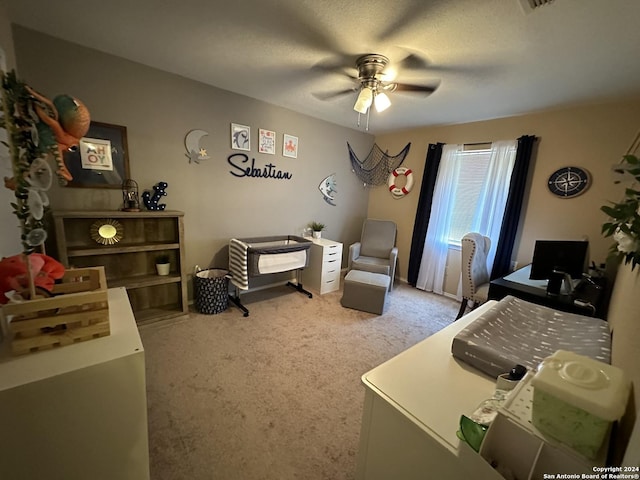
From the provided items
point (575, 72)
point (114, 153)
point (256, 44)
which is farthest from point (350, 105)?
point (114, 153)

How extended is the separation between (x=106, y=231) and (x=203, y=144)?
1.23 metres

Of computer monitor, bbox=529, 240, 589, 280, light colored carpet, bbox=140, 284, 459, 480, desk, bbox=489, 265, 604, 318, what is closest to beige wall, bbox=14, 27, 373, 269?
light colored carpet, bbox=140, 284, 459, 480

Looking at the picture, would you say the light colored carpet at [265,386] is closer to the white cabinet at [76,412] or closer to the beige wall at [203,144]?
the white cabinet at [76,412]

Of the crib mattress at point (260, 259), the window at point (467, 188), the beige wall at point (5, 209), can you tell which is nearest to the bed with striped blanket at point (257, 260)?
the crib mattress at point (260, 259)

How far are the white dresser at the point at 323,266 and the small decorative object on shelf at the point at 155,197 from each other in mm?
1831

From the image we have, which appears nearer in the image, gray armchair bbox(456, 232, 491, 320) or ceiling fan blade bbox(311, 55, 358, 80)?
ceiling fan blade bbox(311, 55, 358, 80)

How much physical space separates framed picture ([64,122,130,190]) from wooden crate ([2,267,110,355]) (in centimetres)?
160

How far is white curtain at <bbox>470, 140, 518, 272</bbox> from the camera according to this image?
9.75 ft

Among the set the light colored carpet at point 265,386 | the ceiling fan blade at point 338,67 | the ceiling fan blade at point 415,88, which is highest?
the ceiling fan blade at point 338,67

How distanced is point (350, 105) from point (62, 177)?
8.89ft

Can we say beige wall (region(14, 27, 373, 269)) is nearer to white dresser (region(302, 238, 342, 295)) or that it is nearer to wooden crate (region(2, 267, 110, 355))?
white dresser (region(302, 238, 342, 295))

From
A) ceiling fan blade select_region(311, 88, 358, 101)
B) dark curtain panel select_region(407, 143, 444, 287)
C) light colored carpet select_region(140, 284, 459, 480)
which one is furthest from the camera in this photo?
dark curtain panel select_region(407, 143, 444, 287)

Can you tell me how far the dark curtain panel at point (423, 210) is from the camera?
11.7 feet

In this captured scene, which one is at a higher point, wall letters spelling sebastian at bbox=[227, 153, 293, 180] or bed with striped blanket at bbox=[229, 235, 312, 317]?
wall letters spelling sebastian at bbox=[227, 153, 293, 180]
